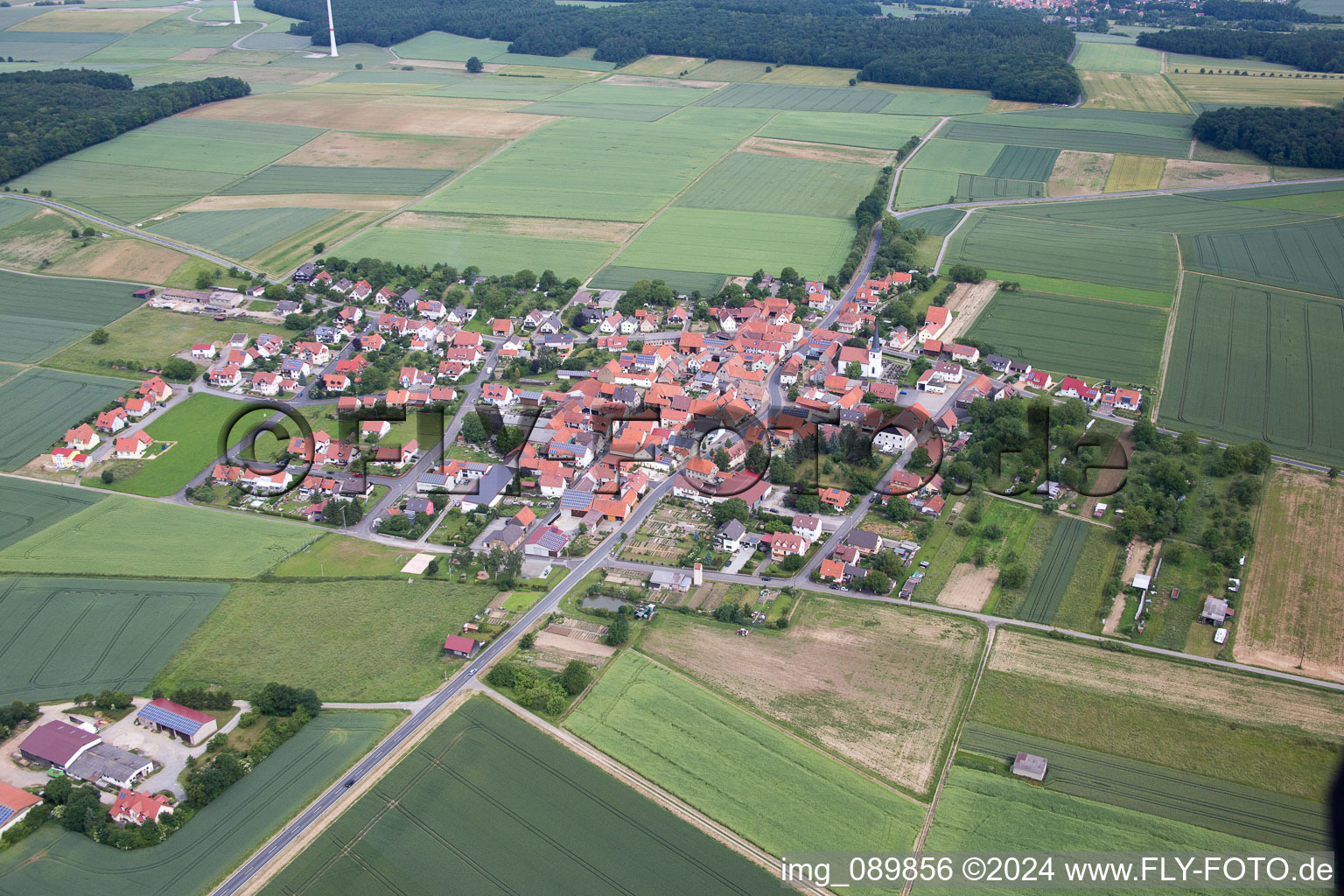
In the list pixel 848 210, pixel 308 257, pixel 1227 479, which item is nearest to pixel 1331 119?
pixel 848 210

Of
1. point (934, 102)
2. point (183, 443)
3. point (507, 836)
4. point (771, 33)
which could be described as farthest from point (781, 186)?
point (507, 836)

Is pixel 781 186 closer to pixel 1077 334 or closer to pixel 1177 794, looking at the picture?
pixel 1077 334

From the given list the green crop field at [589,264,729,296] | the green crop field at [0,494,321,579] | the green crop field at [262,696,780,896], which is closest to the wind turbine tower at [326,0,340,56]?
the green crop field at [589,264,729,296]

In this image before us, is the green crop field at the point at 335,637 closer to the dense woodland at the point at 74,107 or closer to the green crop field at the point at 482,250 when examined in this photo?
the green crop field at the point at 482,250

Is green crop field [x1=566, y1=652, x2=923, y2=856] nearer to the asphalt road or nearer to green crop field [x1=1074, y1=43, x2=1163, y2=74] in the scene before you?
the asphalt road

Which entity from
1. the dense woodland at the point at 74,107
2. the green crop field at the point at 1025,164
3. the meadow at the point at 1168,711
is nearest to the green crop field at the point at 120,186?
the dense woodland at the point at 74,107

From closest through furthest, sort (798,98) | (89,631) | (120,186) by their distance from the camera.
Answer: (89,631) < (120,186) < (798,98)
